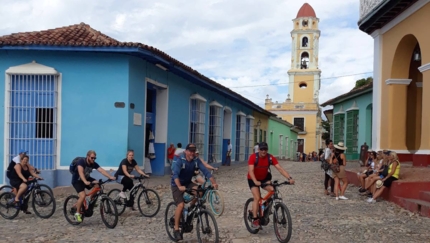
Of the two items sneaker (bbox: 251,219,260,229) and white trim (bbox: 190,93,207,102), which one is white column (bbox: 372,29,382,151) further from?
sneaker (bbox: 251,219,260,229)

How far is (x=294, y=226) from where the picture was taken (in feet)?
25.7

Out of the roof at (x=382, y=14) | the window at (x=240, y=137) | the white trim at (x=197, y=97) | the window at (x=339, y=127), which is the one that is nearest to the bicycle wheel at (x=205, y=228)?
the roof at (x=382, y=14)

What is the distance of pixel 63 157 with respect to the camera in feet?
40.4

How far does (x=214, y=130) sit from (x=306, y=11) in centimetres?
3511

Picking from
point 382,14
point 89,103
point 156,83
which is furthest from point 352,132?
point 89,103

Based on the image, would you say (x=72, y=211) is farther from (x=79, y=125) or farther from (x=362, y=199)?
(x=362, y=199)

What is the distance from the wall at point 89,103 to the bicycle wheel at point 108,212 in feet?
14.2

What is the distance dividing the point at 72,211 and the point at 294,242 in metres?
3.81

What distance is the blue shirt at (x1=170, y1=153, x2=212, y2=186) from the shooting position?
6.68 m

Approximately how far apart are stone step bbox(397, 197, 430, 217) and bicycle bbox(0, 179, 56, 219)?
6.72 m

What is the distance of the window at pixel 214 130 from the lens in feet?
66.7

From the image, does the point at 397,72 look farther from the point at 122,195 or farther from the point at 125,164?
the point at 122,195

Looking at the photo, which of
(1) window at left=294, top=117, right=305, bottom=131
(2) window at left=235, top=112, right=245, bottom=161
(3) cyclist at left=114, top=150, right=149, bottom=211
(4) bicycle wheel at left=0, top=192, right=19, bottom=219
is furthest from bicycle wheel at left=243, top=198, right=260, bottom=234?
(1) window at left=294, top=117, right=305, bottom=131

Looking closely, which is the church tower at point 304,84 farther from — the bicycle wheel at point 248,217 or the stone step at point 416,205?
the bicycle wheel at point 248,217
